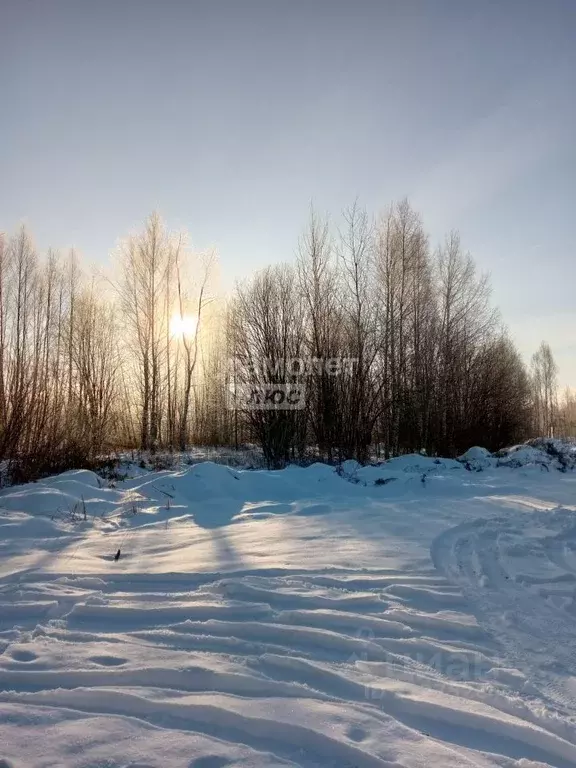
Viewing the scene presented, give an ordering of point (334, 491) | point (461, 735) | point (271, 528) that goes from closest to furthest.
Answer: point (461, 735) < point (271, 528) < point (334, 491)

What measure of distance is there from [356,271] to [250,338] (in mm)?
3980

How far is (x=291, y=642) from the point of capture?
2.77 m

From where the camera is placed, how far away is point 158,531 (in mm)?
5750

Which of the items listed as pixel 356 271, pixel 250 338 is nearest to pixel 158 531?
pixel 250 338

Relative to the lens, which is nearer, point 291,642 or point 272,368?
point 291,642

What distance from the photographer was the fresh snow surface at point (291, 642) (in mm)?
1884

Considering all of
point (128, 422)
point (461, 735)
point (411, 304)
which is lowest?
point (461, 735)

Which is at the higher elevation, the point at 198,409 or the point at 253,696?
the point at 198,409

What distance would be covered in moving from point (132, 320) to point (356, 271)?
11.0 m

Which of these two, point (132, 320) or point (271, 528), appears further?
point (132, 320)

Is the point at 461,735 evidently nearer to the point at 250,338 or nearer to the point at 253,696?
the point at 253,696

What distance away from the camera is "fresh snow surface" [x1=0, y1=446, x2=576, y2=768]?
6.18 feet

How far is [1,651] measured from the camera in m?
2.70

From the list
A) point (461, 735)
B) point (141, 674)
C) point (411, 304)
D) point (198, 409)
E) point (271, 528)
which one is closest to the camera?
point (461, 735)
